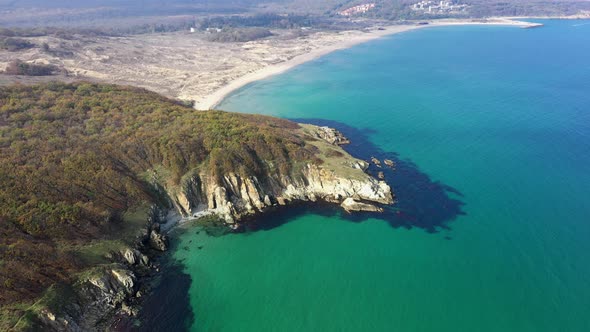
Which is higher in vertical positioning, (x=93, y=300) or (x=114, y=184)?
(x=114, y=184)

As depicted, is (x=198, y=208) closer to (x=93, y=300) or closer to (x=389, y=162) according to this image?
(x=93, y=300)

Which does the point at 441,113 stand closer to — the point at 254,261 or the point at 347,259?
the point at 347,259

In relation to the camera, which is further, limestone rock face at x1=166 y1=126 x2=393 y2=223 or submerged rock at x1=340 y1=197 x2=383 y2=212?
submerged rock at x1=340 y1=197 x2=383 y2=212

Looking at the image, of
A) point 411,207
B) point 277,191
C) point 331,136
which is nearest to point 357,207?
point 411,207

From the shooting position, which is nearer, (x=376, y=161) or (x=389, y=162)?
(x=389, y=162)

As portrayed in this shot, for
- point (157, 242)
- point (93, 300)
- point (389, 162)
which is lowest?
point (93, 300)

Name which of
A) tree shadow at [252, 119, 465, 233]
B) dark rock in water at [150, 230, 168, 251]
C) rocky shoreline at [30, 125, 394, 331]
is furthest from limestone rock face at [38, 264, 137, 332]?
tree shadow at [252, 119, 465, 233]

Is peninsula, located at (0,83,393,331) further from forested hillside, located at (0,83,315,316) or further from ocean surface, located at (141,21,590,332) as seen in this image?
ocean surface, located at (141,21,590,332)
